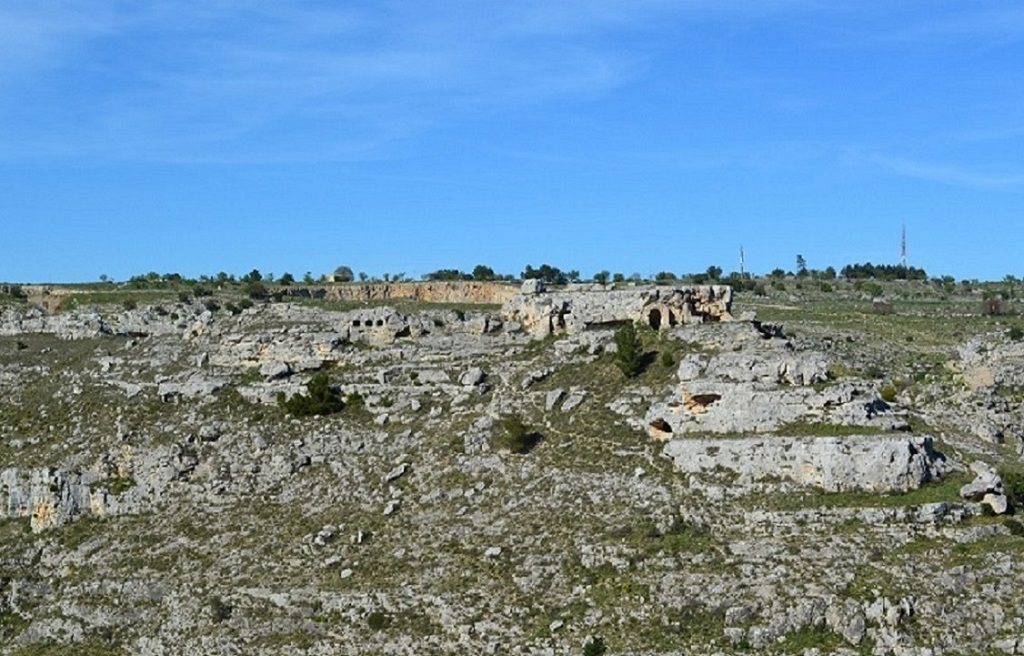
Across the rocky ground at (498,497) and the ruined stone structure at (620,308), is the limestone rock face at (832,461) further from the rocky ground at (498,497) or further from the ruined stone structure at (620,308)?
the ruined stone structure at (620,308)

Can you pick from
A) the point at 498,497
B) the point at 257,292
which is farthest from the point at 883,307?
the point at 498,497

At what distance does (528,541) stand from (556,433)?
8.93 metres

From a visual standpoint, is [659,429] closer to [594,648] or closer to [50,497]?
[594,648]

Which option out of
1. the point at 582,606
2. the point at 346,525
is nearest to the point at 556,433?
the point at 346,525

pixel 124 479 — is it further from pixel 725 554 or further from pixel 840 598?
pixel 840 598

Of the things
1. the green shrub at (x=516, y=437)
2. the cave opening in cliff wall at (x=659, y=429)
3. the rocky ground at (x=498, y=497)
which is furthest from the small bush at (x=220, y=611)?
the cave opening in cliff wall at (x=659, y=429)

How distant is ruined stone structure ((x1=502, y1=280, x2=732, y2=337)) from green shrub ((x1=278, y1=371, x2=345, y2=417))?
38.1 feet

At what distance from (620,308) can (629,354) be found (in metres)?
8.38

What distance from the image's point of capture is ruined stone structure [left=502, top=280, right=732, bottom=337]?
7394cm

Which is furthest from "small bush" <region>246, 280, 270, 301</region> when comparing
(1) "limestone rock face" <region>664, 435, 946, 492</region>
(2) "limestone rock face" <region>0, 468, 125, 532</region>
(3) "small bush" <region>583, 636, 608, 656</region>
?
(3) "small bush" <region>583, 636, 608, 656</region>

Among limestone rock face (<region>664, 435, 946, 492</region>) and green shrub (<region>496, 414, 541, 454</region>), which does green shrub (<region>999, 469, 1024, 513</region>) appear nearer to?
limestone rock face (<region>664, 435, 946, 492</region>)

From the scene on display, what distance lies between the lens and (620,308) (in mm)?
75312

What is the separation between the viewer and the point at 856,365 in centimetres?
8588

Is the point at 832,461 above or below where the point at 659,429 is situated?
below
